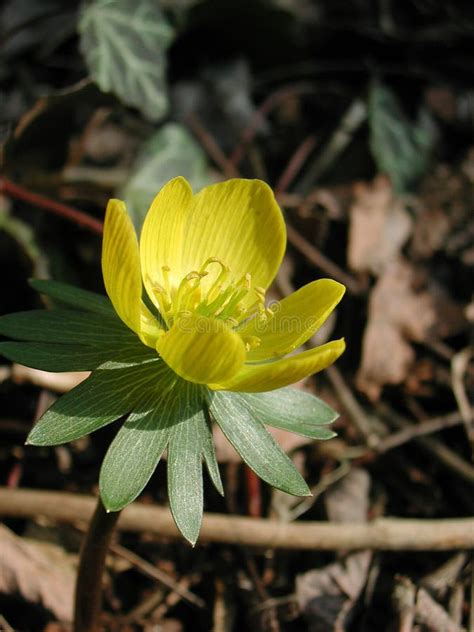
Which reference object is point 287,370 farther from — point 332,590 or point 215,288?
point 332,590

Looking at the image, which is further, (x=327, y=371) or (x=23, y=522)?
(x=327, y=371)

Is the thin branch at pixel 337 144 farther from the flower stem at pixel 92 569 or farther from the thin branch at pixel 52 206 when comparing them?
the flower stem at pixel 92 569

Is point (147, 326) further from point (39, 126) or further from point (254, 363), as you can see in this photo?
point (39, 126)

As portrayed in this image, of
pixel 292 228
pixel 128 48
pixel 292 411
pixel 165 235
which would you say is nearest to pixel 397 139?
pixel 292 228

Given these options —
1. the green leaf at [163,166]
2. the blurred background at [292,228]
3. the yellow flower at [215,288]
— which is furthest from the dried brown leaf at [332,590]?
the green leaf at [163,166]

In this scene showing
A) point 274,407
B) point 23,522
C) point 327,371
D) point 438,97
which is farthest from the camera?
point 438,97

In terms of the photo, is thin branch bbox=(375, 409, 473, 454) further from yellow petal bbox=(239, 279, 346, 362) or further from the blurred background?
yellow petal bbox=(239, 279, 346, 362)

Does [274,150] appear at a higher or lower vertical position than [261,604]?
higher

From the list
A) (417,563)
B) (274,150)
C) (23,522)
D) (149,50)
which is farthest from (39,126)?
(417,563)
